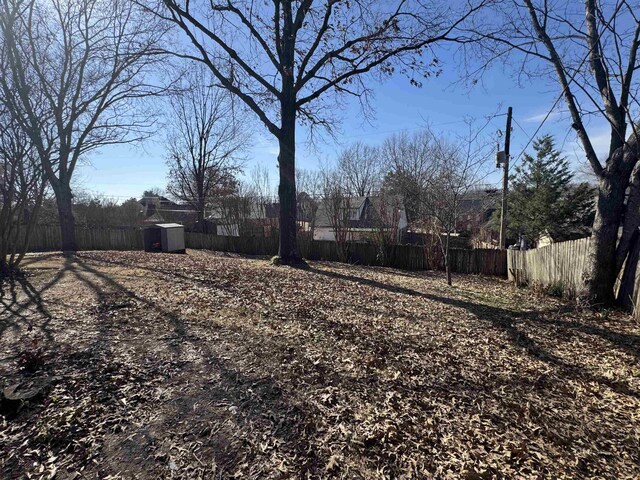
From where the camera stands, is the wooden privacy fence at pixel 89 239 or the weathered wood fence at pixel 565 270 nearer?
the weathered wood fence at pixel 565 270

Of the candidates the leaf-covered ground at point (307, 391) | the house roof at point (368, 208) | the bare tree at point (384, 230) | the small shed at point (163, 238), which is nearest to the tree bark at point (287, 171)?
the leaf-covered ground at point (307, 391)

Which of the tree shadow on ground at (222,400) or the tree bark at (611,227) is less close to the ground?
the tree bark at (611,227)

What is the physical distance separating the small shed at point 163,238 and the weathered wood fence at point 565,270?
14.5 meters

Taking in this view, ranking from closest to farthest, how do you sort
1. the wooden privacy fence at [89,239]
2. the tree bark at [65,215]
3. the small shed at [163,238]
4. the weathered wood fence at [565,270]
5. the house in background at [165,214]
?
the weathered wood fence at [565,270]
the tree bark at [65,215]
the small shed at [163,238]
the wooden privacy fence at [89,239]
the house in background at [165,214]

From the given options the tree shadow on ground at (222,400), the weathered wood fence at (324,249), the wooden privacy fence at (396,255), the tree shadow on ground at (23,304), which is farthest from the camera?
the weathered wood fence at (324,249)

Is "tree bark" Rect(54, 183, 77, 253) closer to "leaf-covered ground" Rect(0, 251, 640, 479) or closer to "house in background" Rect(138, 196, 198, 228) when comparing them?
"leaf-covered ground" Rect(0, 251, 640, 479)

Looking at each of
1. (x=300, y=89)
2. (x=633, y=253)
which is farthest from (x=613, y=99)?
(x=300, y=89)

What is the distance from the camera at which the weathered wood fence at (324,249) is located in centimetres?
1185

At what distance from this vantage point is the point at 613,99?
5773 millimetres

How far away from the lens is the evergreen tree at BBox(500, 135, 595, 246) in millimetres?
18703

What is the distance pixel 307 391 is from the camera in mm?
2904

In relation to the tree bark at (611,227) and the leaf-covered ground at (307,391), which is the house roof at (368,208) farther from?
the leaf-covered ground at (307,391)

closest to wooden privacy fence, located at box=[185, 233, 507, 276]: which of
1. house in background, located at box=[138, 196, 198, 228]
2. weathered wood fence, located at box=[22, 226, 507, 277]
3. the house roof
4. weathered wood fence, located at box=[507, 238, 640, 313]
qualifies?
weathered wood fence, located at box=[22, 226, 507, 277]

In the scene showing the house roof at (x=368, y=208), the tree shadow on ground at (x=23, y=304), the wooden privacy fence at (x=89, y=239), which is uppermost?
the house roof at (x=368, y=208)
